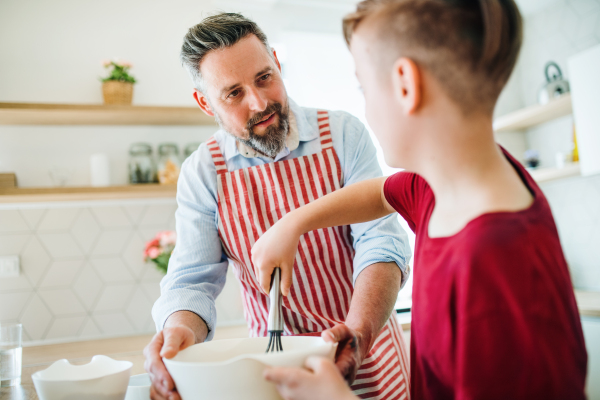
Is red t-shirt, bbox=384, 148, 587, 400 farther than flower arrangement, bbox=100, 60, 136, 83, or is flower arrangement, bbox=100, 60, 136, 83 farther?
flower arrangement, bbox=100, 60, 136, 83

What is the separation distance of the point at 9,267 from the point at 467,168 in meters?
2.27

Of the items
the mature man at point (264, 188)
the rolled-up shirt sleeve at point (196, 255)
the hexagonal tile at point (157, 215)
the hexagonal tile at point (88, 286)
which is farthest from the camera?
the hexagonal tile at point (157, 215)

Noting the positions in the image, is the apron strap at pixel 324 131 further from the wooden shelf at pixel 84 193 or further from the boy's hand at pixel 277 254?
the wooden shelf at pixel 84 193

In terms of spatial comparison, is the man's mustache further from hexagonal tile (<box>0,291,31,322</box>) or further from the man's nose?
hexagonal tile (<box>0,291,31,322</box>)

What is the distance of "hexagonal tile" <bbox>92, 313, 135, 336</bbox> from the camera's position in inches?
91.0

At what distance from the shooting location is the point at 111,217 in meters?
2.36

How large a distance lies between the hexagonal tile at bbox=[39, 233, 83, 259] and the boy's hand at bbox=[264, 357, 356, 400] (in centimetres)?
205

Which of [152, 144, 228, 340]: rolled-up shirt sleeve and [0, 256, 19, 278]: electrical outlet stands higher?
[152, 144, 228, 340]: rolled-up shirt sleeve

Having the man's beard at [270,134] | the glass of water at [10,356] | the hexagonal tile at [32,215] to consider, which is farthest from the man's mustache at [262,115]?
the hexagonal tile at [32,215]

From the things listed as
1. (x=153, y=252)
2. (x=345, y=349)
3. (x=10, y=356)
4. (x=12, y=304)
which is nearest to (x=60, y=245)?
(x=12, y=304)

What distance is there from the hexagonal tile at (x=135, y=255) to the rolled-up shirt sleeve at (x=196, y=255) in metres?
1.29

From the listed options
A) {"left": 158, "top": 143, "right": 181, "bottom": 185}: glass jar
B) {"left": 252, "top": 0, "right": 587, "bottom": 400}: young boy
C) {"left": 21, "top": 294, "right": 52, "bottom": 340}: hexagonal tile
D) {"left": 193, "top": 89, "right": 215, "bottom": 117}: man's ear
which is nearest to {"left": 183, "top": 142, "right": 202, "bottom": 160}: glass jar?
{"left": 158, "top": 143, "right": 181, "bottom": 185}: glass jar

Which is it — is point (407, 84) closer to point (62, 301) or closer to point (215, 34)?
point (215, 34)

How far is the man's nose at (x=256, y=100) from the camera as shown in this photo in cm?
114
